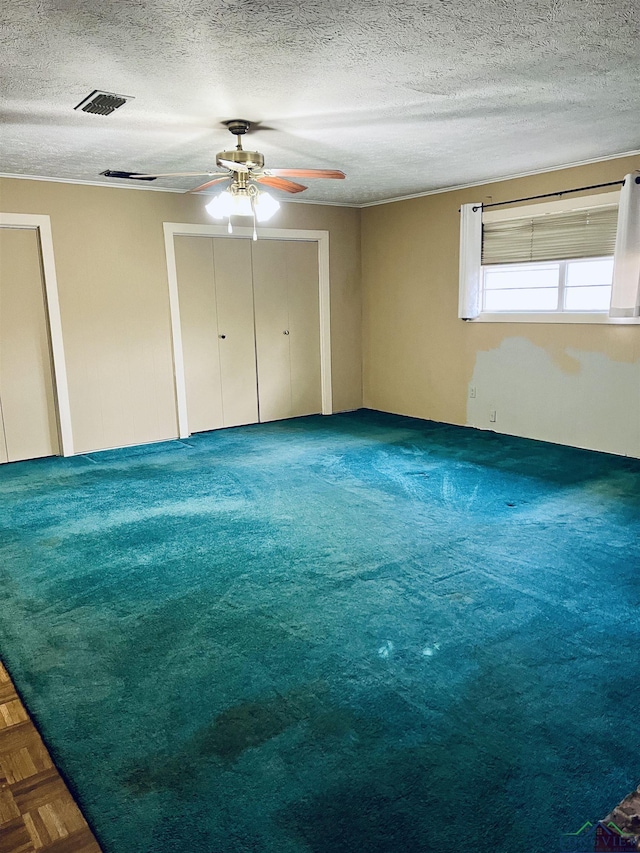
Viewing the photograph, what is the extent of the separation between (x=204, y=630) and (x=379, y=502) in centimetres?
180

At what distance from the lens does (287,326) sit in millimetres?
6828

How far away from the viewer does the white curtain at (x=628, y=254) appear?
15.2 ft

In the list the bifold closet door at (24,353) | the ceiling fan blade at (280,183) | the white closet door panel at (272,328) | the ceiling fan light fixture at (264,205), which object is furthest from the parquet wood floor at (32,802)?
the white closet door panel at (272,328)

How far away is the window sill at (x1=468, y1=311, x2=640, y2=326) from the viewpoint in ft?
16.2

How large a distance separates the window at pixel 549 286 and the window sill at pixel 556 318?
78 millimetres

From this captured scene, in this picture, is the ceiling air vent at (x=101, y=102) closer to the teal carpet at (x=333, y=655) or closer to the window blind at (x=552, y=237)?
the teal carpet at (x=333, y=655)

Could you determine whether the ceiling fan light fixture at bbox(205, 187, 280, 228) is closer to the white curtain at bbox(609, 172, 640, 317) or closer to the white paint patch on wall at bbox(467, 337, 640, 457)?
the white curtain at bbox(609, 172, 640, 317)

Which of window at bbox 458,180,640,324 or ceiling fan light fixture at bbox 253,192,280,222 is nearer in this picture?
ceiling fan light fixture at bbox 253,192,280,222

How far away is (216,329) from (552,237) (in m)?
3.26

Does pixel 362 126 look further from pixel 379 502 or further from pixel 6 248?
pixel 6 248

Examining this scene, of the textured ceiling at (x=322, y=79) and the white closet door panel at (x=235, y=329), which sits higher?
the textured ceiling at (x=322, y=79)

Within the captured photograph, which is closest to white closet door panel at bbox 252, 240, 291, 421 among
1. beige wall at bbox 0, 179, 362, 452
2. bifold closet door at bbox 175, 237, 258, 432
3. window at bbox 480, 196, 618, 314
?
bifold closet door at bbox 175, 237, 258, 432

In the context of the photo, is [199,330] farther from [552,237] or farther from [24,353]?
[552,237]

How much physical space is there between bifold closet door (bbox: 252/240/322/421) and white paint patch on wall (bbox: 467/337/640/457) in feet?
6.15
